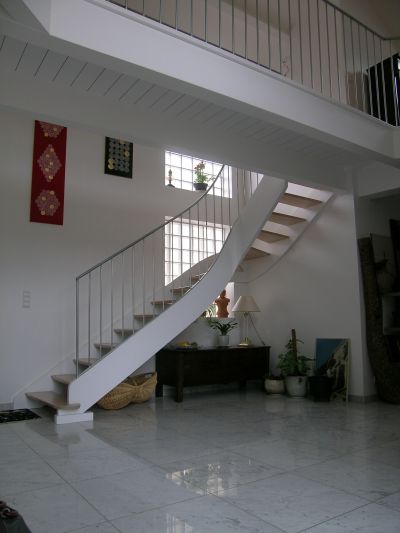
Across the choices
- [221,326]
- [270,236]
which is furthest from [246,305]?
[270,236]

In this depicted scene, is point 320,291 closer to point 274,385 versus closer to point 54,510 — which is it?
point 274,385

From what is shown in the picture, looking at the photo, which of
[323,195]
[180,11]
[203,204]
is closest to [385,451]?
[323,195]

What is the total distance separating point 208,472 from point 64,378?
2.70 m

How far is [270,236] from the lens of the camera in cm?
669

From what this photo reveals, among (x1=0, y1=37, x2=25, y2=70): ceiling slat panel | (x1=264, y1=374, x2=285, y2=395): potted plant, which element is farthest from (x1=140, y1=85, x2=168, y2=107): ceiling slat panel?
(x1=264, y1=374, x2=285, y2=395): potted plant

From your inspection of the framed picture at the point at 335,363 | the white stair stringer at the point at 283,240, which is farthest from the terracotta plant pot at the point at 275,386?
the white stair stringer at the point at 283,240

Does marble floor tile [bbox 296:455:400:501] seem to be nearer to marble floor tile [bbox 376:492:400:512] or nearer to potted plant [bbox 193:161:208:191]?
marble floor tile [bbox 376:492:400:512]

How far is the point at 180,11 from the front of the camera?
6.64 metres

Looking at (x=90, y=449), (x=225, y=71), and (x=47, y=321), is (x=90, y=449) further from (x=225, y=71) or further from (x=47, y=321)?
(x=225, y=71)

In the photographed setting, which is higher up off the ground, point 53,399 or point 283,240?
point 283,240

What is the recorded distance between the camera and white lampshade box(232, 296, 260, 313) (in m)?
6.62

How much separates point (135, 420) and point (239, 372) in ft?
6.70

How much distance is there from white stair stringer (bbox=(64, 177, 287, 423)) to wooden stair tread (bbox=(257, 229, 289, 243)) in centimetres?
86

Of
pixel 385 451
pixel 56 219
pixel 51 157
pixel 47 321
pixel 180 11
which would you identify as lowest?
pixel 385 451
